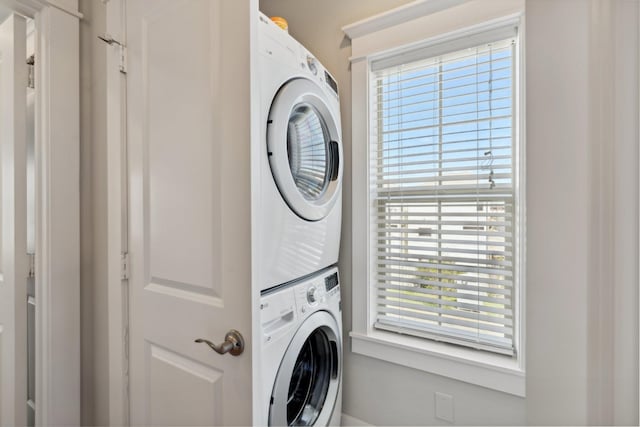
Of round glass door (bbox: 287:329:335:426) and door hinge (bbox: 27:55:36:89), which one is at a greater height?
door hinge (bbox: 27:55:36:89)

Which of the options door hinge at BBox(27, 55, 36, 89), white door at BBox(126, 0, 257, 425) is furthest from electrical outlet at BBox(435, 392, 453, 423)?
door hinge at BBox(27, 55, 36, 89)

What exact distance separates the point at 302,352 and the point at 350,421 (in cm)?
62

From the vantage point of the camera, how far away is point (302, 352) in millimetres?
1225

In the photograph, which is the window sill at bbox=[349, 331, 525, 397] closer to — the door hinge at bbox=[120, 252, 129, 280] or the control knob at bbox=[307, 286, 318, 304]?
the control knob at bbox=[307, 286, 318, 304]

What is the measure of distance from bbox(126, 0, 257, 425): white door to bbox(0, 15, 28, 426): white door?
1.80ft

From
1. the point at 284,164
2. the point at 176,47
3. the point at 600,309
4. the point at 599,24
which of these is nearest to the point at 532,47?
the point at 599,24

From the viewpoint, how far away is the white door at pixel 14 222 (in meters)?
1.24

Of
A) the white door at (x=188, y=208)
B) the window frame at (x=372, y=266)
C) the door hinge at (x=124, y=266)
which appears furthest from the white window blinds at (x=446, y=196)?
the door hinge at (x=124, y=266)

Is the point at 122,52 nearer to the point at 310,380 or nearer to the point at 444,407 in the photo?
the point at 310,380

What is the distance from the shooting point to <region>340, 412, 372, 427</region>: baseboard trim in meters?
1.51

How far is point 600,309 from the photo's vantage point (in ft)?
0.74

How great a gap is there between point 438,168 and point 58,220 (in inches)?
63.8

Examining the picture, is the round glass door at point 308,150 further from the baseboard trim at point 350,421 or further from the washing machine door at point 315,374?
the baseboard trim at point 350,421

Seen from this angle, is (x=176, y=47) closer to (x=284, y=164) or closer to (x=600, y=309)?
(x=284, y=164)
